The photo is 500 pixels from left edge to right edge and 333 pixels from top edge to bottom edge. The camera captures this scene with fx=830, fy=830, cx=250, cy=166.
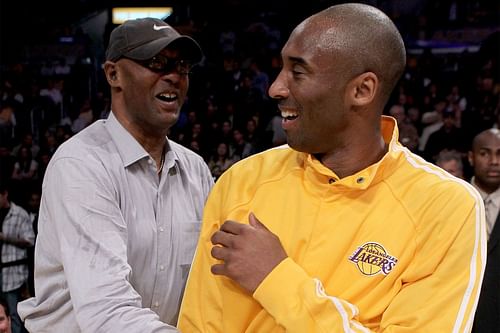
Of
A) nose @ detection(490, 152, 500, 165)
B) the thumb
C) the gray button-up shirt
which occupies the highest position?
the thumb

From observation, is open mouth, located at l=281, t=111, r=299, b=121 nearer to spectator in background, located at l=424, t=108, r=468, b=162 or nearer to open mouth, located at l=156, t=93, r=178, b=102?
open mouth, located at l=156, t=93, r=178, b=102

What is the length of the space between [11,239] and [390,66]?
5224 mm

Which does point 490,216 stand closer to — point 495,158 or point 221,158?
point 495,158

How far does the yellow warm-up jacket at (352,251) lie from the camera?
1674 millimetres

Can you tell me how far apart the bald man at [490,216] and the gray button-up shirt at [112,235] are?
7.06 feet

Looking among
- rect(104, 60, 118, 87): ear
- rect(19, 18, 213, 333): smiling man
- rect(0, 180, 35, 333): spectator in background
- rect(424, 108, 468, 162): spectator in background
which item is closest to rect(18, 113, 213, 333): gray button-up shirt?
rect(19, 18, 213, 333): smiling man

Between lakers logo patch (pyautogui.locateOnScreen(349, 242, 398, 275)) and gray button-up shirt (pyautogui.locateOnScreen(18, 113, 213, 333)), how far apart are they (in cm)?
50

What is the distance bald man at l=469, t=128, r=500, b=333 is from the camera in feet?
13.9

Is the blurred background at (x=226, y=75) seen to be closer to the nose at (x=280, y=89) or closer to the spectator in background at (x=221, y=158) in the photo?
the spectator in background at (x=221, y=158)

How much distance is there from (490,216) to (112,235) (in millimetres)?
3409

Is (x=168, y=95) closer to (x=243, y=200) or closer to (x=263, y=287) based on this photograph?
(x=243, y=200)

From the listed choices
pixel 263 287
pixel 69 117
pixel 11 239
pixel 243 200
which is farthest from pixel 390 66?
pixel 69 117

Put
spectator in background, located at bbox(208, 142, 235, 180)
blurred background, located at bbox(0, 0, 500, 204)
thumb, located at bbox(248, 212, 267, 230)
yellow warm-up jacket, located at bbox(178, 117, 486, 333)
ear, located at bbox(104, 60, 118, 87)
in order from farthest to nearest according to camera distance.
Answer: blurred background, located at bbox(0, 0, 500, 204)
spectator in background, located at bbox(208, 142, 235, 180)
ear, located at bbox(104, 60, 118, 87)
thumb, located at bbox(248, 212, 267, 230)
yellow warm-up jacket, located at bbox(178, 117, 486, 333)

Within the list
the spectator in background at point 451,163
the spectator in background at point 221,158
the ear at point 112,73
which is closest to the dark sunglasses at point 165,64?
the ear at point 112,73
